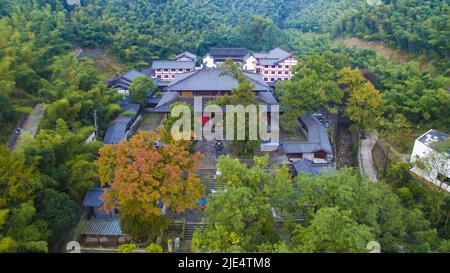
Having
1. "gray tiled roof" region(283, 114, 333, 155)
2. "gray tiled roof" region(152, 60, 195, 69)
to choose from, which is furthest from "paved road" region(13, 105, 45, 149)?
"gray tiled roof" region(152, 60, 195, 69)

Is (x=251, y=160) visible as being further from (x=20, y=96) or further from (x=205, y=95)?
(x=20, y=96)

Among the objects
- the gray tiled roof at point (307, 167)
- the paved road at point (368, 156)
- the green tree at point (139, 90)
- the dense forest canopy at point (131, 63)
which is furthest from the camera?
the green tree at point (139, 90)

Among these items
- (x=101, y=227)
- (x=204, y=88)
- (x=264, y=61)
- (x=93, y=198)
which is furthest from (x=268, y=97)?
(x=101, y=227)

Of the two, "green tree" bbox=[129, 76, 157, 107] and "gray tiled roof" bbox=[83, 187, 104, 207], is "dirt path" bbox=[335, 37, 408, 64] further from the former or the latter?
"gray tiled roof" bbox=[83, 187, 104, 207]

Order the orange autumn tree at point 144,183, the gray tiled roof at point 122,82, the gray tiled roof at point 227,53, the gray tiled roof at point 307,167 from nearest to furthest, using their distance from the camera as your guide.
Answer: the orange autumn tree at point 144,183 → the gray tiled roof at point 307,167 → the gray tiled roof at point 122,82 → the gray tiled roof at point 227,53

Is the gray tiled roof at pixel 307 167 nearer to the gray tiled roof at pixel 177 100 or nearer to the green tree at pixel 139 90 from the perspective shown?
the gray tiled roof at pixel 177 100

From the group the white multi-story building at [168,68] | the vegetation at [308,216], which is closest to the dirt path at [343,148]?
the vegetation at [308,216]

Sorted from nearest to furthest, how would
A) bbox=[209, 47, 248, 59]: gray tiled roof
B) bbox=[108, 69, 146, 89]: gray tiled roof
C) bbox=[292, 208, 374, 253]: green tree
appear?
bbox=[292, 208, 374, 253]: green tree < bbox=[108, 69, 146, 89]: gray tiled roof < bbox=[209, 47, 248, 59]: gray tiled roof
